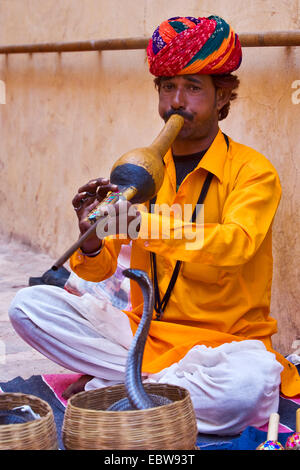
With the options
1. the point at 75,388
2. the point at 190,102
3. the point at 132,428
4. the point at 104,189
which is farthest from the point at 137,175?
the point at 75,388

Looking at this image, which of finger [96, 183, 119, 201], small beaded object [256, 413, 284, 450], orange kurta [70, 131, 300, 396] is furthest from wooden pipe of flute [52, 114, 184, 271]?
small beaded object [256, 413, 284, 450]

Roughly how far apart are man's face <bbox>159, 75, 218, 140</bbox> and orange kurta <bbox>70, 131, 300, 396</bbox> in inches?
5.3

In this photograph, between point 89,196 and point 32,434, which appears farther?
point 89,196

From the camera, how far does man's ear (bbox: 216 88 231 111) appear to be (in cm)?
299

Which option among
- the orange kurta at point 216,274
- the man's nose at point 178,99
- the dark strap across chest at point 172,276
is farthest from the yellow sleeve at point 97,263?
the man's nose at point 178,99

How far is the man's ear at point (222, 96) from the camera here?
9.81 feet

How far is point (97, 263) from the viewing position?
2766 mm

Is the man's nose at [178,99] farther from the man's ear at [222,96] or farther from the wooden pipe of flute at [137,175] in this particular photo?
the wooden pipe of flute at [137,175]

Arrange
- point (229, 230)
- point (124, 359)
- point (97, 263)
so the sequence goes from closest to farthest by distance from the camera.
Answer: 1. point (229, 230)
2. point (97, 263)
3. point (124, 359)

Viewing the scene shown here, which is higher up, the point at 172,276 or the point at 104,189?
the point at 104,189

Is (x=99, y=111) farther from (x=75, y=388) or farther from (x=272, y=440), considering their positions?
(x=272, y=440)

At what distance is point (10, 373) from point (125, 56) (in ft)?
7.45

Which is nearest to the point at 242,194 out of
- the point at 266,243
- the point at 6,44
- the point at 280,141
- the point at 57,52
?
the point at 266,243

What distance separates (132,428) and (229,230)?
0.99 m
